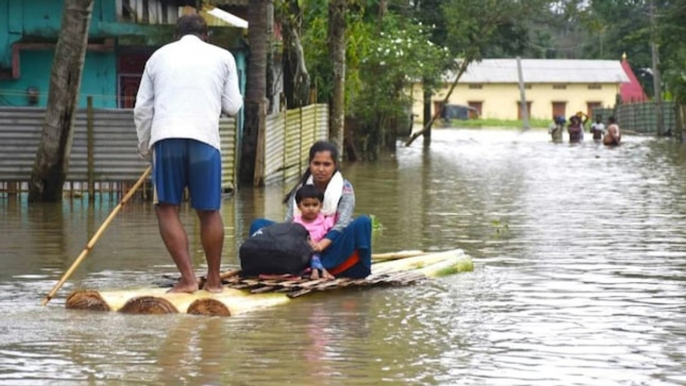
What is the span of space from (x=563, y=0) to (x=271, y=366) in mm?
40180

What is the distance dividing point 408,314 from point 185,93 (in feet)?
6.61

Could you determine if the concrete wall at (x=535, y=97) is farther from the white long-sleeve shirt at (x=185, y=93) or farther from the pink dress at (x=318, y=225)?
the white long-sleeve shirt at (x=185, y=93)

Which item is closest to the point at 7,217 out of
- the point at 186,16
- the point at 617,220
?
the point at 617,220

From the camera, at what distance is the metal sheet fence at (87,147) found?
21078 mm

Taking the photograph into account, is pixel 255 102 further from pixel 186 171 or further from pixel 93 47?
pixel 186 171

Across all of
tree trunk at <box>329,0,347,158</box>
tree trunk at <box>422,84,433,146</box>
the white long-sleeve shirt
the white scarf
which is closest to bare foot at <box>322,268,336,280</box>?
the white scarf

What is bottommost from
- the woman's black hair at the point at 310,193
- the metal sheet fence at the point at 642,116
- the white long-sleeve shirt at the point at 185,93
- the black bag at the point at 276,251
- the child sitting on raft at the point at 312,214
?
the metal sheet fence at the point at 642,116

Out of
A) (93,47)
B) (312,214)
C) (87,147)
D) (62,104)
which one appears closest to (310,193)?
(312,214)

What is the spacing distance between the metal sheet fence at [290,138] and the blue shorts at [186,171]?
1441cm

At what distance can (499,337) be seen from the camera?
9211 mm

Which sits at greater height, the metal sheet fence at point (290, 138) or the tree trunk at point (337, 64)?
the tree trunk at point (337, 64)

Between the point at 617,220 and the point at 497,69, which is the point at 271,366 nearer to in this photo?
the point at 617,220

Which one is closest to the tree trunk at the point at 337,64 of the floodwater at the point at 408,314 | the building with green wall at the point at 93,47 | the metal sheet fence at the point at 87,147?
the building with green wall at the point at 93,47

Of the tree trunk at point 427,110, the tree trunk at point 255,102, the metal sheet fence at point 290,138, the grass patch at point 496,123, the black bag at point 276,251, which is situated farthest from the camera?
the grass patch at point 496,123
